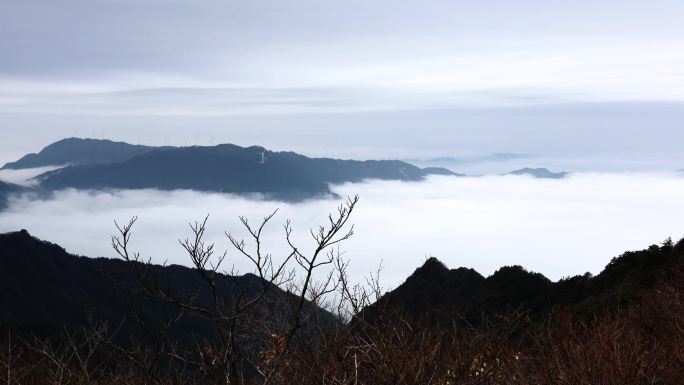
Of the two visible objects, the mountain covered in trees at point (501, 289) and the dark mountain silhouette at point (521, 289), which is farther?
the dark mountain silhouette at point (521, 289)

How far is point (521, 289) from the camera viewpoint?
75438mm

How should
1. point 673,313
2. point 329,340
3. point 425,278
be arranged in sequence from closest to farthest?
point 329,340
point 673,313
point 425,278

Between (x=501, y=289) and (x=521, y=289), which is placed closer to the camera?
(x=521, y=289)

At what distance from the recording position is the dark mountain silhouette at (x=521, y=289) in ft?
153

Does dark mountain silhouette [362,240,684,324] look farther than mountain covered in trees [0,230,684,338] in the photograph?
Yes

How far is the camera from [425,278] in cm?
9656

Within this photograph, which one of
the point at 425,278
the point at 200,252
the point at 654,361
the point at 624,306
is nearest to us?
the point at 200,252

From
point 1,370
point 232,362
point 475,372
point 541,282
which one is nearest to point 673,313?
point 475,372

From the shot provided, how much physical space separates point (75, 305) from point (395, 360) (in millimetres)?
193624

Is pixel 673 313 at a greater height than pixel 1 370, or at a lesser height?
greater

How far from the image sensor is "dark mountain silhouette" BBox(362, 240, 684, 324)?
46781mm

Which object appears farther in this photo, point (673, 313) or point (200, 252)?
point (673, 313)

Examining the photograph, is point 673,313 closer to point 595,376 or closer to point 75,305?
point 595,376

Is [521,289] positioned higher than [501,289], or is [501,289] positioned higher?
[521,289]
